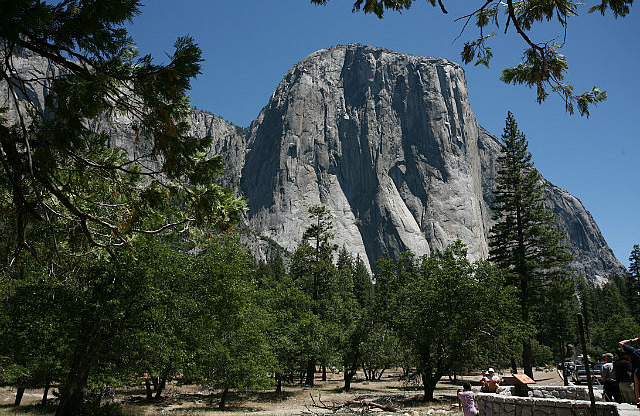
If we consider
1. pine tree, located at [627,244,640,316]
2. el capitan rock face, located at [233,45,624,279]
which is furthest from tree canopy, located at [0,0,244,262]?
el capitan rock face, located at [233,45,624,279]

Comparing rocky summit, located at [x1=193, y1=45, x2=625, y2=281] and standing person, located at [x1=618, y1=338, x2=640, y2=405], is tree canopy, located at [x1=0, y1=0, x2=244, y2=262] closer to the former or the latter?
standing person, located at [x1=618, y1=338, x2=640, y2=405]

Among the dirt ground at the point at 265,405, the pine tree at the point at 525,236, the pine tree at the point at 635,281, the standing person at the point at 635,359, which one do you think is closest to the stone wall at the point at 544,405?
the standing person at the point at 635,359

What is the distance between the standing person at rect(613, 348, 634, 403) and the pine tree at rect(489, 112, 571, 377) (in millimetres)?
17812

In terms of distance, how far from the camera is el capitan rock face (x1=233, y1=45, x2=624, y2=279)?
121750mm

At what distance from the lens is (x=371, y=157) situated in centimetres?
13162

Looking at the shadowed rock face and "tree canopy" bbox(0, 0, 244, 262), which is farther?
the shadowed rock face

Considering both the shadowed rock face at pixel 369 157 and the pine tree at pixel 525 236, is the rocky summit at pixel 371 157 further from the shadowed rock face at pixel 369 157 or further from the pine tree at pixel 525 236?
the pine tree at pixel 525 236

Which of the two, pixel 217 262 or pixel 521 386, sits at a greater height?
pixel 217 262

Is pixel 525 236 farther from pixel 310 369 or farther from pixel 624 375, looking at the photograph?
pixel 624 375

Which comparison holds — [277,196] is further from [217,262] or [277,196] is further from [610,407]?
[610,407]

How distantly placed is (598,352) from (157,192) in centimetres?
6796

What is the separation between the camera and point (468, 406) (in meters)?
10.3

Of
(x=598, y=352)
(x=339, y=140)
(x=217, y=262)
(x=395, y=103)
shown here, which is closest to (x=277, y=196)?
(x=339, y=140)

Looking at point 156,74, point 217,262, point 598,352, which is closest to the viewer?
point 156,74
